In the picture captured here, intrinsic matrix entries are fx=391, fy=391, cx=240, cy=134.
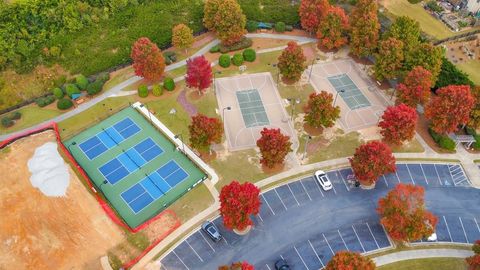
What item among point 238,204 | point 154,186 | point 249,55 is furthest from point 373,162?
point 249,55

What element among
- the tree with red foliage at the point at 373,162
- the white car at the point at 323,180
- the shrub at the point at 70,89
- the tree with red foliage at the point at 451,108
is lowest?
the shrub at the point at 70,89

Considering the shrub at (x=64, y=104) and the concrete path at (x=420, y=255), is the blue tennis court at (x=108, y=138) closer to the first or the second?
the shrub at (x=64, y=104)

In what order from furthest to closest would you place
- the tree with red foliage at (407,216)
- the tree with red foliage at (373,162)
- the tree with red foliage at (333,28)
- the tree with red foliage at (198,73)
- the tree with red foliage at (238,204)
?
the tree with red foliage at (333,28)
the tree with red foliage at (198,73)
the tree with red foliage at (373,162)
the tree with red foliage at (238,204)
the tree with red foliage at (407,216)

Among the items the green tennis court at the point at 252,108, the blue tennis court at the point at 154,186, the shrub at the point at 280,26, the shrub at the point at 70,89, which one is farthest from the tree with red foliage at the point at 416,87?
the shrub at the point at 70,89

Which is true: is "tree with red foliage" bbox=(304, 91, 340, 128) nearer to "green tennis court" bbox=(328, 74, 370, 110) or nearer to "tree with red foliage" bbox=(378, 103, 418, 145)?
"green tennis court" bbox=(328, 74, 370, 110)

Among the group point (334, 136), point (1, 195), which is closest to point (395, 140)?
point (334, 136)

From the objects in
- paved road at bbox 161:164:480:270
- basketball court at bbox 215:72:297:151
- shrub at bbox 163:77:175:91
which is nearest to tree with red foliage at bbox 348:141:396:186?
paved road at bbox 161:164:480:270

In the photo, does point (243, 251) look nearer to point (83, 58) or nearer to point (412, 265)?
point (412, 265)
